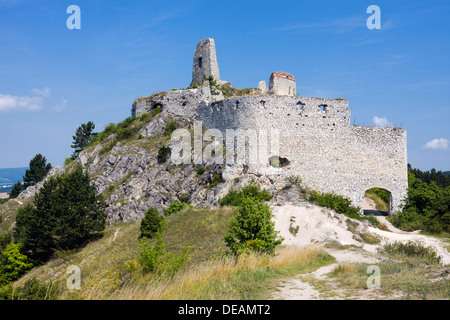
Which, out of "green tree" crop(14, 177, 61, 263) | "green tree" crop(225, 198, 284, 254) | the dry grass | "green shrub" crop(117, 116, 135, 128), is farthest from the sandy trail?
"green shrub" crop(117, 116, 135, 128)

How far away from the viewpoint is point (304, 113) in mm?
30172

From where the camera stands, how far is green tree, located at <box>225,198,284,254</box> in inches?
541

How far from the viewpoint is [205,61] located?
129 ft

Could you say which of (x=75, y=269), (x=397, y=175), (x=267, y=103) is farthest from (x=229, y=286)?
(x=397, y=175)

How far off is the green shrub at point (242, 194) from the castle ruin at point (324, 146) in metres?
1.87

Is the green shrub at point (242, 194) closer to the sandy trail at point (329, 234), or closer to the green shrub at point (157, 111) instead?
the sandy trail at point (329, 234)

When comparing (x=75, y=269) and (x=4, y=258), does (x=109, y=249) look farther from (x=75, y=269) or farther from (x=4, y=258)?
(x=4, y=258)

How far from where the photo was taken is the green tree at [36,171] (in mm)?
58531

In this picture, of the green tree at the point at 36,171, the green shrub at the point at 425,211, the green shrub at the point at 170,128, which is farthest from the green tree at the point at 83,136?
the green shrub at the point at 425,211

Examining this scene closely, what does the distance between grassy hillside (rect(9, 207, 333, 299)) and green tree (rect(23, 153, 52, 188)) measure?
3368 centimetres

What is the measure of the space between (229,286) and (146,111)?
3423cm

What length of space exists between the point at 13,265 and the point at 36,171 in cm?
3317

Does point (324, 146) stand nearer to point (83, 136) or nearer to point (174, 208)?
point (174, 208)

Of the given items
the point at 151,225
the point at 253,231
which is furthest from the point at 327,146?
the point at 253,231
